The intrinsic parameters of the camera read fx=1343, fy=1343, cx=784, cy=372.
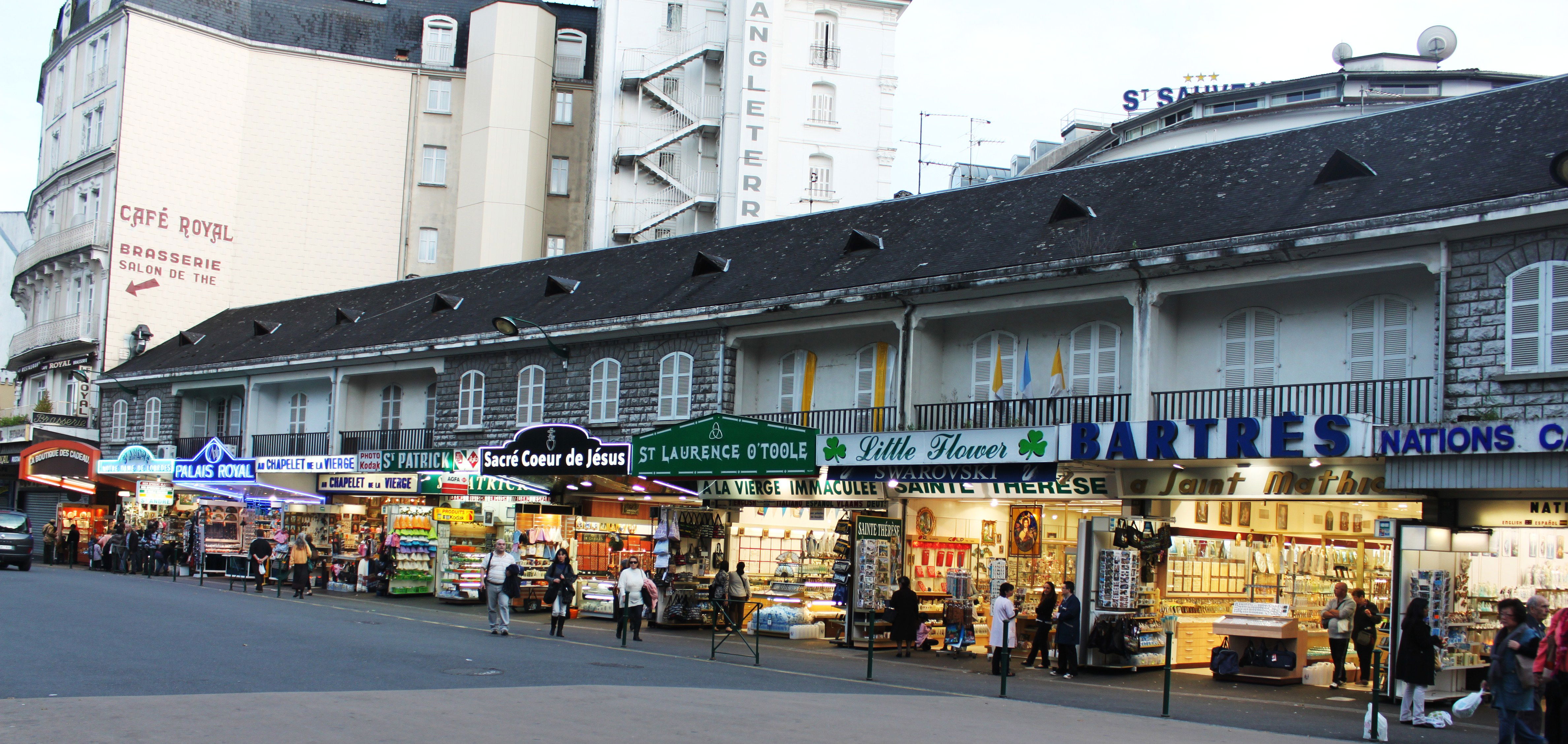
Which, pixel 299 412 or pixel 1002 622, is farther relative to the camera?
pixel 299 412

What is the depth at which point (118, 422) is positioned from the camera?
4253cm

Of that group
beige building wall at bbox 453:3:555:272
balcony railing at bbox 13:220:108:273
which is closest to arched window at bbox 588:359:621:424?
beige building wall at bbox 453:3:555:272

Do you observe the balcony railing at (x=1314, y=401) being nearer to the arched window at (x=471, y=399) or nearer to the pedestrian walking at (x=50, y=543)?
the arched window at (x=471, y=399)

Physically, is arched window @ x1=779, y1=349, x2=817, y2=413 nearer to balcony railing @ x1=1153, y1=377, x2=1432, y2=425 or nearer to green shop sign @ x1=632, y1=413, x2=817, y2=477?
green shop sign @ x1=632, y1=413, x2=817, y2=477

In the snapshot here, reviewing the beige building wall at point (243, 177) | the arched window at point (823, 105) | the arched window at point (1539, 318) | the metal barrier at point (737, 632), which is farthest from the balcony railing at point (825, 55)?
the arched window at point (1539, 318)

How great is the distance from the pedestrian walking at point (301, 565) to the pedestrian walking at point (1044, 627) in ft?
51.7

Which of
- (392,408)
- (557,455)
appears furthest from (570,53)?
(557,455)

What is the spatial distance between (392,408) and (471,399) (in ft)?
15.1

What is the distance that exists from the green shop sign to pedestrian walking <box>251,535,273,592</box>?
35.7ft

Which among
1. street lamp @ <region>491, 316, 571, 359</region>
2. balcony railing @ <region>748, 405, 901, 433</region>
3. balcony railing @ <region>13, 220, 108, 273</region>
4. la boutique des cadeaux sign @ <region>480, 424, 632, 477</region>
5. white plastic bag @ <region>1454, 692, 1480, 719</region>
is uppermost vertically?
balcony railing @ <region>13, 220, 108, 273</region>

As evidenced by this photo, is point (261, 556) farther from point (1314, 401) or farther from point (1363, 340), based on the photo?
point (1363, 340)

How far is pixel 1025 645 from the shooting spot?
2169 centimetres

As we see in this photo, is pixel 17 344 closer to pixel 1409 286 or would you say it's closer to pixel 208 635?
pixel 208 635

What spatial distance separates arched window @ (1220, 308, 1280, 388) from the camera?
1977 centimetres
